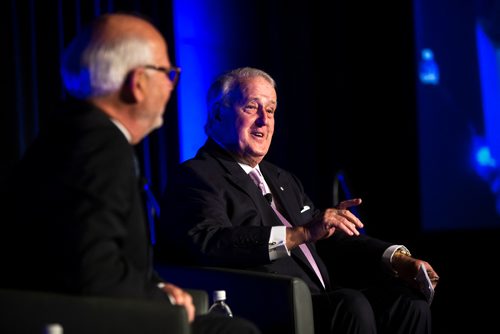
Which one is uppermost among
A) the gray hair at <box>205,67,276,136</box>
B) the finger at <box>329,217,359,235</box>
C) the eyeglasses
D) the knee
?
the eyeglasses

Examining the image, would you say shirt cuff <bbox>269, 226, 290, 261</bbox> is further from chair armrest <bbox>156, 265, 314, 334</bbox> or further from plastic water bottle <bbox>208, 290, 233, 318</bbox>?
plastic water bottle <bbox>208, 290, 233, 318</bbox>

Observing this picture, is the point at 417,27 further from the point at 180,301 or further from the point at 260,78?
the point at 180,301

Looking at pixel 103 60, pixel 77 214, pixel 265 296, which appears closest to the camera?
pixel 77 214

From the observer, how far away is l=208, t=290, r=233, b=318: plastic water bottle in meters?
2.16

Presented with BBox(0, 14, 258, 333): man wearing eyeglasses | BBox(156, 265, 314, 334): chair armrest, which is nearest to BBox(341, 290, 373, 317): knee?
BBox(156, 265, 314, 334): chair armrest

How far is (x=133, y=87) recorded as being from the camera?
1.59 m

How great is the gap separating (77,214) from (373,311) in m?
1.48

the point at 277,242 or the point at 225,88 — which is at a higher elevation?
the point at 225,88

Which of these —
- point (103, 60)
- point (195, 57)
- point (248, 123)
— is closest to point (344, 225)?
point (248, 123)

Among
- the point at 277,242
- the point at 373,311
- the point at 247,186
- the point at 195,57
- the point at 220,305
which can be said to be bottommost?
the point at 373,311

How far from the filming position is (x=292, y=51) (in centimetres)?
562

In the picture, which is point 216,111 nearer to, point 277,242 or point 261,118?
point 261,118

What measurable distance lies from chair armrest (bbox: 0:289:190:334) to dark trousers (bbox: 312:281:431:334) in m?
1.01

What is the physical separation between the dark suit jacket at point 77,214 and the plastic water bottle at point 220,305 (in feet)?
2.11
